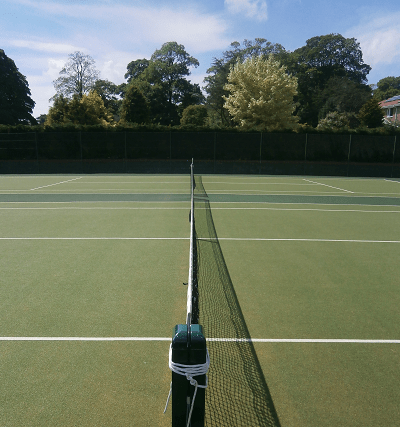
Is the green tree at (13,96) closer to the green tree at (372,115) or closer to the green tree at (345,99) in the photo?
the green tree at (345,99)

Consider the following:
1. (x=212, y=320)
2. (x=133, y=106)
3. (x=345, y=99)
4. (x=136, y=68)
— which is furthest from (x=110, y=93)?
(x=212, y=320)

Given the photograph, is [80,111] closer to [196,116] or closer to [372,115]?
[196,116]

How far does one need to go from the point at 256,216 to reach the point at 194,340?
959 cm

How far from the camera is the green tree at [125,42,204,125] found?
6153 centimetres

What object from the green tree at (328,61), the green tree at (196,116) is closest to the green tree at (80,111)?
the green tree at (196,116)

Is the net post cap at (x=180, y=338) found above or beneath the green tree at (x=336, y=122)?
beneath

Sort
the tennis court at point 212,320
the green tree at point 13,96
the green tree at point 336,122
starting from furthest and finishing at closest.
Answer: the green tree at point 13,96, the green tree at point 336,122, the tennis court at point 212,320

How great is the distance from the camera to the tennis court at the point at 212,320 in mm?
3065

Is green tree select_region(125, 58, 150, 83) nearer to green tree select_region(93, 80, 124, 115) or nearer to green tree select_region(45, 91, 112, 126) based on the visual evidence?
green tree select_region(93, 80, 124, 115)

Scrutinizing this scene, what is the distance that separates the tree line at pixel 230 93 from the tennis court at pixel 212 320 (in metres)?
25.4

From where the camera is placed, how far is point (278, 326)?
4.41 meters

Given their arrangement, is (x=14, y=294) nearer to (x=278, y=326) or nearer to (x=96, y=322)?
(x=96, y=322)

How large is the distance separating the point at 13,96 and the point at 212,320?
6125 cm

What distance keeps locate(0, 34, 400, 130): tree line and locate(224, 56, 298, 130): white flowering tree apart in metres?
0.09
